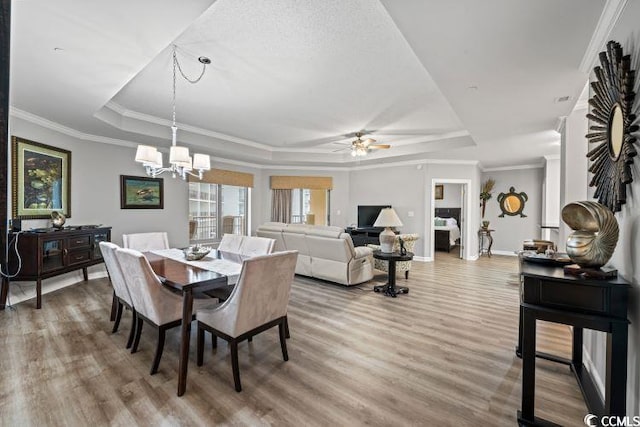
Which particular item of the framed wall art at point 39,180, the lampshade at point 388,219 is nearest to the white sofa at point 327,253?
the lampshade at point 388,219

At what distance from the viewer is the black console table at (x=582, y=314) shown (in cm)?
142

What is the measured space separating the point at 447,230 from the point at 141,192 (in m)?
7.31

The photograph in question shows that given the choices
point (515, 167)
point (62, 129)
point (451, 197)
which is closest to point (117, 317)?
point (62, 129)

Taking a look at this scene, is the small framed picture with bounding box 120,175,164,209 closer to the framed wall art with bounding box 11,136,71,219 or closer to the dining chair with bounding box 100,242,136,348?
the framed wall art with bounding box 11,136,71,219

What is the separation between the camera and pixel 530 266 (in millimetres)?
1954

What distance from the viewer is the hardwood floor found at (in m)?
1.78

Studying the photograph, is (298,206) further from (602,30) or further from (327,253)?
(602,30)

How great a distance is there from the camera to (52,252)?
3.72 m

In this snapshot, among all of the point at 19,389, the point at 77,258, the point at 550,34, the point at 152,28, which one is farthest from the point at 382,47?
the point at 77,258

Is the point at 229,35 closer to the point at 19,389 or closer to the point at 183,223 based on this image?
the point at 19,389

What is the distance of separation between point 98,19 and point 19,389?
2.54m

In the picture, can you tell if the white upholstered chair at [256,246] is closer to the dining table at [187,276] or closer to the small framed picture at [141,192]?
the dining table at [187,276]

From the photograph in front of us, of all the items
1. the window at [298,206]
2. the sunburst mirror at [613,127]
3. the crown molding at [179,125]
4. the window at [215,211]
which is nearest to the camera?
the sunburst mirror at [613,127]

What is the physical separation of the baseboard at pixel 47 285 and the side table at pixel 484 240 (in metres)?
8.23
